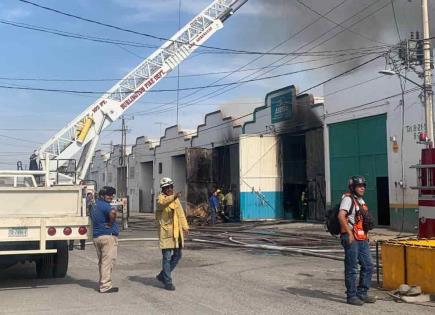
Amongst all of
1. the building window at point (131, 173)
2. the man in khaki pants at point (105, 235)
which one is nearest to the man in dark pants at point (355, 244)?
the man in khaki pants at point (105, 235)

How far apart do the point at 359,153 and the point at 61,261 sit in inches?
694

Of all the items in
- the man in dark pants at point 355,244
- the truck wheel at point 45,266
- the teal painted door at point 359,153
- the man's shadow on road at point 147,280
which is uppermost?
the teal painted door at point 359,153

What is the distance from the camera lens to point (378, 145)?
2388 centimetres

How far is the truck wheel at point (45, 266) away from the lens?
10047 millimetres

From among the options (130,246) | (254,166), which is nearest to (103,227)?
(130,246)

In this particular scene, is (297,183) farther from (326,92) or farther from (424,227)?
(424,227)

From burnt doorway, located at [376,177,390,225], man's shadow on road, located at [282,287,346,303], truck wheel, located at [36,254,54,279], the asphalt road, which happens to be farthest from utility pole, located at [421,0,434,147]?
truck wheel, located at [36,254,54,279]

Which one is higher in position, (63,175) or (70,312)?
(63,175)

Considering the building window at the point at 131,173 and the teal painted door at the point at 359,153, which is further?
the building window at the point at 131,173

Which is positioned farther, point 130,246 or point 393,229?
point 393,229

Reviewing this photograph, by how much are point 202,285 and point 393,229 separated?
15013 mm

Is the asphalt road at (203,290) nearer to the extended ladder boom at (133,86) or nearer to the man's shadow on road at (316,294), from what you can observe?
the man's shadow on road at (316,294)

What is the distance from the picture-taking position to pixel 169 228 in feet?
29.4

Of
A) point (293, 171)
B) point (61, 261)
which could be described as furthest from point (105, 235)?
point (293, 171)
